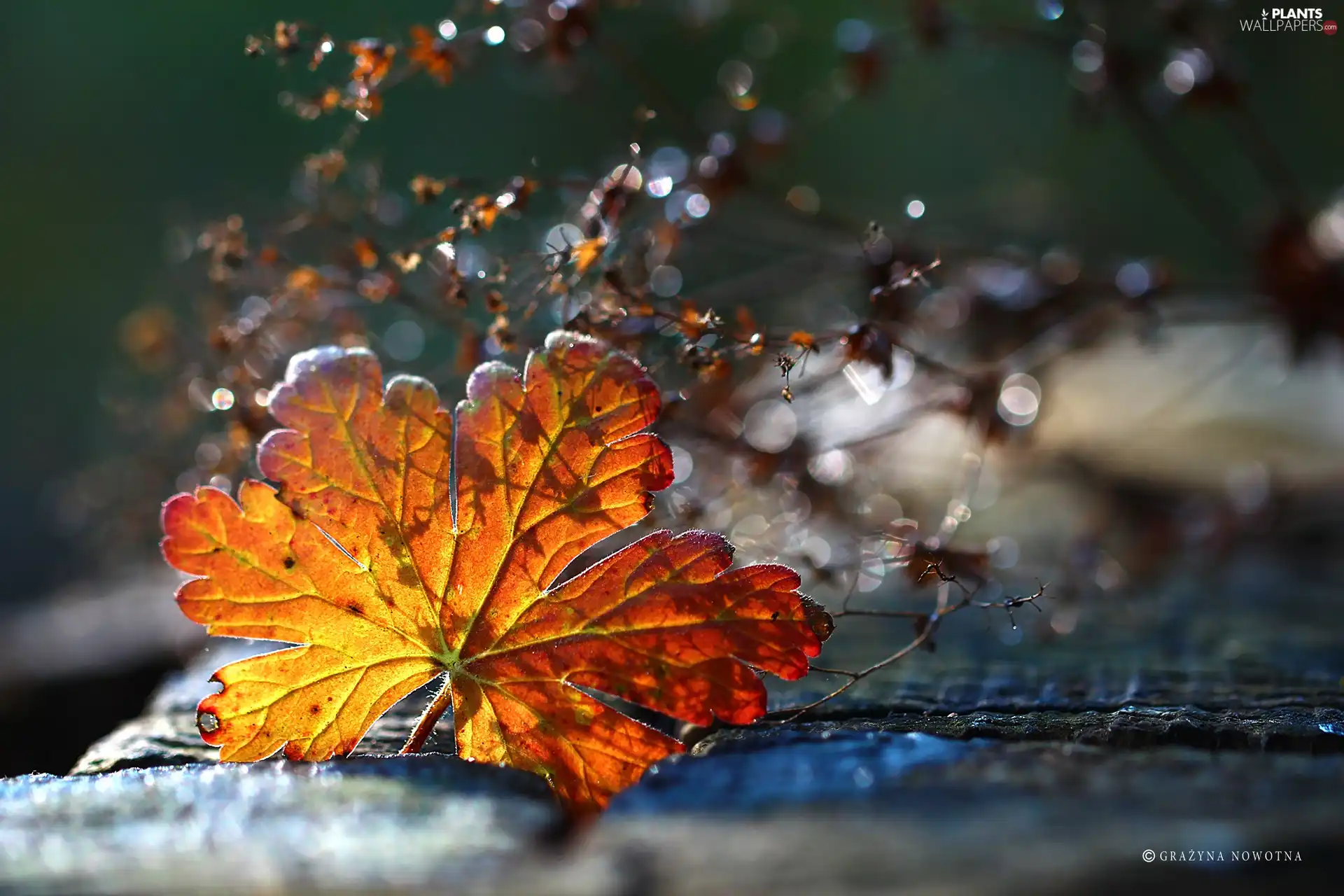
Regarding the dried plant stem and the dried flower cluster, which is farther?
the dried flower cluster

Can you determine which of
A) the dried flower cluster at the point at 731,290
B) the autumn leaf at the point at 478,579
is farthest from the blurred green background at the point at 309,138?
the autumn leaf at the point at 478,579

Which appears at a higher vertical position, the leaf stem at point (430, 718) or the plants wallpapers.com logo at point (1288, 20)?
the plants wallpapers.com logo at point (1288, 20)

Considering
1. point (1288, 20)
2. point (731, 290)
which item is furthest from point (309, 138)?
point (1288, 20)

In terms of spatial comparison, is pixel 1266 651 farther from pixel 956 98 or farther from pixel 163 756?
pixel 956 98

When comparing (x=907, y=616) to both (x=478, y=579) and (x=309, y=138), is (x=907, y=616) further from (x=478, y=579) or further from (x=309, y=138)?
(x=309, y=138)

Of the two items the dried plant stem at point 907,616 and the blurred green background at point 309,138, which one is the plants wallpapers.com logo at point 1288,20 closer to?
the dried plant stem at point 907,616

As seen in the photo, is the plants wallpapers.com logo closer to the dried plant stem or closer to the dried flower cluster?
the dried flower cluster

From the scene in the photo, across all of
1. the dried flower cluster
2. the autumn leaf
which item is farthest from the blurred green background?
the autumn leaf
